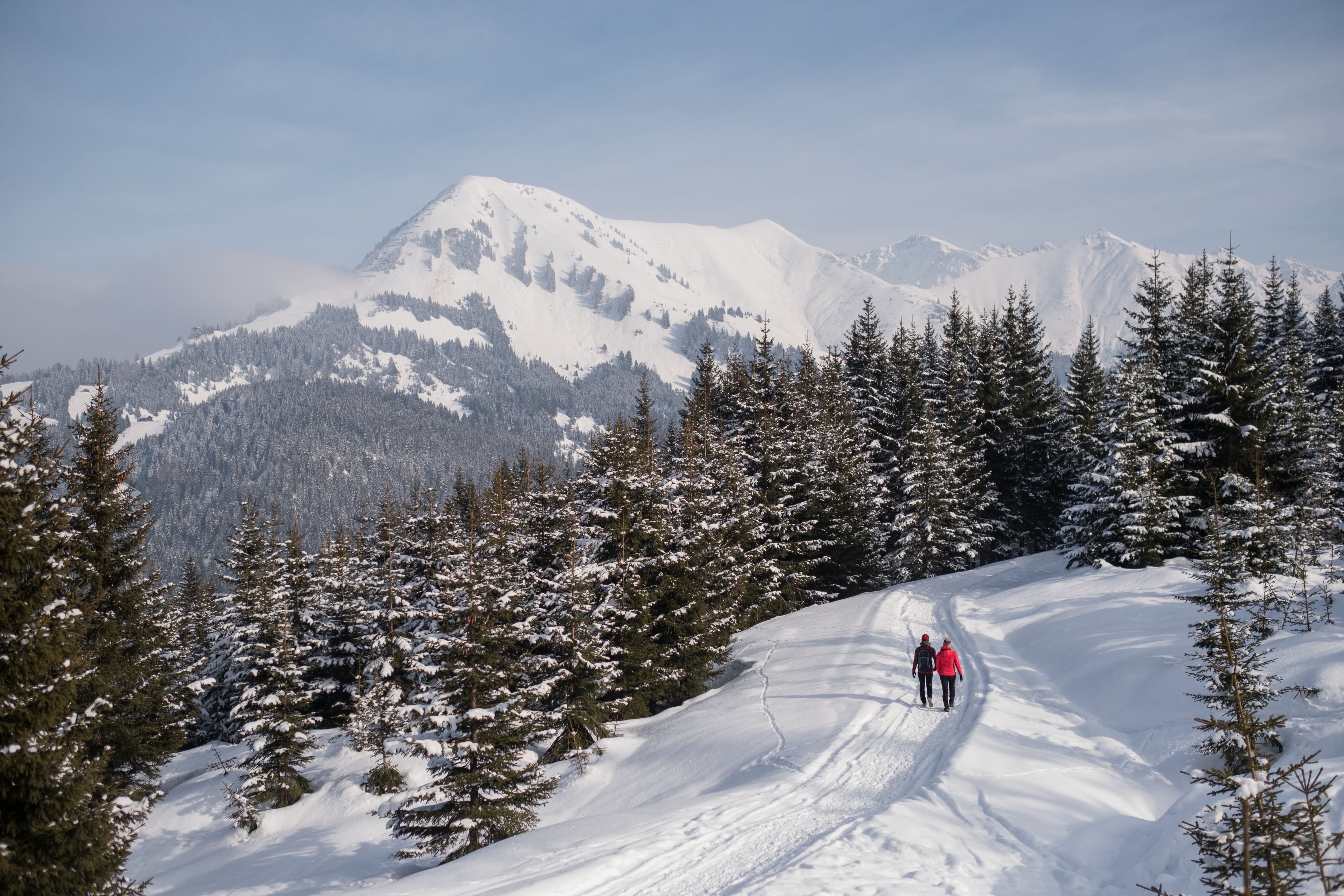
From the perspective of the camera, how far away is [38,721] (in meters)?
11.2

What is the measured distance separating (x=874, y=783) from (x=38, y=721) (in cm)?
1353

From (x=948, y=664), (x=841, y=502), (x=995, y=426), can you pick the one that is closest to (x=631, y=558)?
(x=948, y=664)

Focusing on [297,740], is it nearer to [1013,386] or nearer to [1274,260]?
[1013,386]

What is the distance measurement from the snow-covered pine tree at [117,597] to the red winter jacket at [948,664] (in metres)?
19.5

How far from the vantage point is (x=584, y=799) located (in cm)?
1819

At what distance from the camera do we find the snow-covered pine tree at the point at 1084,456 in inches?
1128

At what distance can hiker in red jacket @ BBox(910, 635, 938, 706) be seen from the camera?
1706 centimetres

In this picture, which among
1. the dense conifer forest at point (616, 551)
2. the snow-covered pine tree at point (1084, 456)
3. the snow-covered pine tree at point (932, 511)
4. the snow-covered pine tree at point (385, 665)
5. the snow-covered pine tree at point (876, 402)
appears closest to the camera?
the dense conifer forest at point (616, 551)

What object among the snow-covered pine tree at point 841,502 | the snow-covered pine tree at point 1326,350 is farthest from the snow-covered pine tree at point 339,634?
the snow-covered pine tree at point 1326,350

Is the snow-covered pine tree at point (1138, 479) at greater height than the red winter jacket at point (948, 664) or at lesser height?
greater

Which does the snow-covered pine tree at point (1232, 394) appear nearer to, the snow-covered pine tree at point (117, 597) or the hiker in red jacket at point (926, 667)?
the hiker in red jacket at point (926, 667)

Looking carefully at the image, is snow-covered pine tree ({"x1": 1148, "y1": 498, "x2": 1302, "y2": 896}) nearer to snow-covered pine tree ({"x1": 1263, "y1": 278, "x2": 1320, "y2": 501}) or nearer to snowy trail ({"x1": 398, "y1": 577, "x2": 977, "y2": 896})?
snowy trail ({"x1": 398, "y1": 577, "x2": 977, "y2": 896})

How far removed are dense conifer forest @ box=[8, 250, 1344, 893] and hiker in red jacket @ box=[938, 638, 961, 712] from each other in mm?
5321

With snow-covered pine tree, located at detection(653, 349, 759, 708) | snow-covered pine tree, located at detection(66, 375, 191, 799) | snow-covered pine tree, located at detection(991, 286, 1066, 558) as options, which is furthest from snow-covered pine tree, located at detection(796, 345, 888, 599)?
snow-covered pine tree, located at detection(66, 375, 191, 799)
